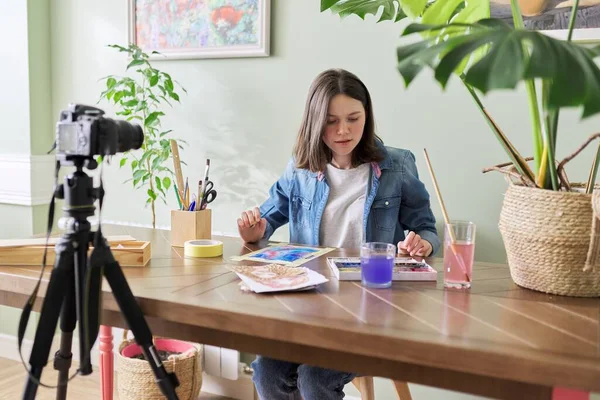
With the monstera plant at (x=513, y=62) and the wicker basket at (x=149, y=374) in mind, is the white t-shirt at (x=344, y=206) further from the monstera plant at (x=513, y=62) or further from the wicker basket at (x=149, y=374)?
the monstera plant at (x=513, y=62)

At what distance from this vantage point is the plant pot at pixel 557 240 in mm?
1147

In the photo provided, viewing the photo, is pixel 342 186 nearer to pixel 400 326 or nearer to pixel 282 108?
pixel 282 108

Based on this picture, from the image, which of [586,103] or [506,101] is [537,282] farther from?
[506,101]

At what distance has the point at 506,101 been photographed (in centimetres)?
203

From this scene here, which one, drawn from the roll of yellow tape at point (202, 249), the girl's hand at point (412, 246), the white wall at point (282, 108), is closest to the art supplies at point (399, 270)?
the girl's hand at point (412, 246)

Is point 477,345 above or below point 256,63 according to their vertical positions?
below

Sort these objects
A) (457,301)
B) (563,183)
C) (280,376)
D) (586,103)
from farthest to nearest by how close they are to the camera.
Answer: (280,376), (563,183), (457,301), (586,103)

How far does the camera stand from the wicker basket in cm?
223

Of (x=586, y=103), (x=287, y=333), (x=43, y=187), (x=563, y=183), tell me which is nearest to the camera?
(x=586, y=103)

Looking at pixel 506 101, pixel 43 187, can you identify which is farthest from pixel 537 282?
pixel 43 187

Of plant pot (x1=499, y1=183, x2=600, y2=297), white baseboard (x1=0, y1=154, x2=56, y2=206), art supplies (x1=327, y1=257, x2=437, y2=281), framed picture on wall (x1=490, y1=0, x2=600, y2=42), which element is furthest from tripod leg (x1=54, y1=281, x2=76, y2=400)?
white baseboard (x1=0, y1=154, x2=56, y2=206)

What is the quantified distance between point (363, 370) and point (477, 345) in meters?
0.21

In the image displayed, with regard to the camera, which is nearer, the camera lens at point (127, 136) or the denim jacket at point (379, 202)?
the camera lens at point (127, 136)

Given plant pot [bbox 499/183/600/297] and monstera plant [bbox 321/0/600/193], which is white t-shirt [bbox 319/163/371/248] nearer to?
plant pot [bbox 499/183/600/297]
